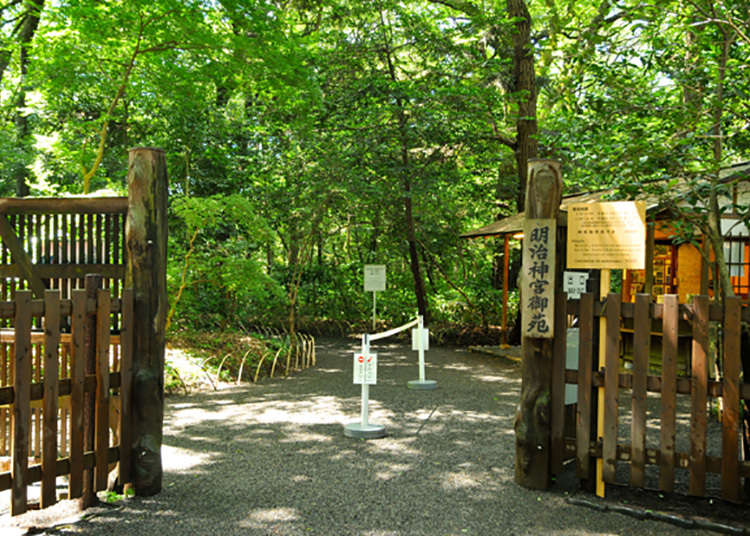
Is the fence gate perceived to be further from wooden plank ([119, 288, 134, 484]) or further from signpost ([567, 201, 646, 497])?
signpost ([567, 201, 646, 497])

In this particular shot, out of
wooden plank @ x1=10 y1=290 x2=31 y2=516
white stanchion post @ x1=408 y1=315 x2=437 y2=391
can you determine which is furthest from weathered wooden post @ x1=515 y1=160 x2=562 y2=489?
white stanchion post @ x1=408 y1=315 x2=437 y2=391

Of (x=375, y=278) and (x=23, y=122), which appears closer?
(x=375, y=278)

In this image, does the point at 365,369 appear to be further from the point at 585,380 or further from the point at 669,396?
the point at 669,396

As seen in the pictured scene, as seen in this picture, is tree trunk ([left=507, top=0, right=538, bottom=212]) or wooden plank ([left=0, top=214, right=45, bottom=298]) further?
tree trunk ([left=507, top=0, right=538, bottom=212])

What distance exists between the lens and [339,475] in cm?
480

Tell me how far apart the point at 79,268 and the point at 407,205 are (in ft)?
34.4

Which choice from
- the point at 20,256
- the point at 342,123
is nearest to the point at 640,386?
the point at 20,256

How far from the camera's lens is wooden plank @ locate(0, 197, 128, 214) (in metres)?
4.55

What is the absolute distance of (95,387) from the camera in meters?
3.92

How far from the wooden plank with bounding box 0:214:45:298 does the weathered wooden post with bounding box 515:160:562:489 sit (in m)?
3.86

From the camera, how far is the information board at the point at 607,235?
432 cm

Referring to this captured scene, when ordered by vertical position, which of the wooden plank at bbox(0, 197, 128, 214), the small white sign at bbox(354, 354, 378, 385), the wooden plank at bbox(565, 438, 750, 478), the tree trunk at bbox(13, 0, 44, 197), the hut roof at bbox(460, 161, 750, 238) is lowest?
the wooden plank at bbox(565, 438, 750, 478)

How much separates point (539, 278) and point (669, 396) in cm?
120

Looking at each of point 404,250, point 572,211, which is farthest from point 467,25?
point 572,211
